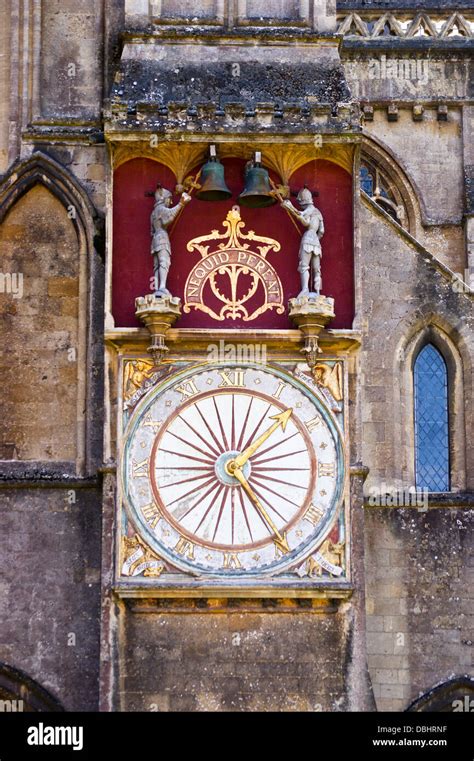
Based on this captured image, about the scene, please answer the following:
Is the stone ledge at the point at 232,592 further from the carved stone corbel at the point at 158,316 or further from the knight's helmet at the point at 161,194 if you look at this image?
the knight's helmet at the point at 161,194

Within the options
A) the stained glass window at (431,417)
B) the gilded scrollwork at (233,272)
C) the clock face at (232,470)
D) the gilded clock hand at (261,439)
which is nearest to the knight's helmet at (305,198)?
the gilded scrollwork at (233,272)

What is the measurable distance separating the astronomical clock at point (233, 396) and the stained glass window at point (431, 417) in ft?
7.29

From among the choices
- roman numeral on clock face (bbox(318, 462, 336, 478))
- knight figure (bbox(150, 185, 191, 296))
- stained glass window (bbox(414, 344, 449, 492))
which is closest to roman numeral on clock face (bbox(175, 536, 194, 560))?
roman numeral on clock face (bbox(318, 462, 336, 478))

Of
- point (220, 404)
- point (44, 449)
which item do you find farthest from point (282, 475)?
point (44, 449)

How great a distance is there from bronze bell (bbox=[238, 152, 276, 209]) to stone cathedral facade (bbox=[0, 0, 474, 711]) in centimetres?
4

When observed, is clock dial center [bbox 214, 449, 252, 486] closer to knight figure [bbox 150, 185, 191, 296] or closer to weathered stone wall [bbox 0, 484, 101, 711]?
weathered stone wall [bbox 0, 484, 101, 711]

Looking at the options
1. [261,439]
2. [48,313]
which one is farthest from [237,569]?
[48,313]

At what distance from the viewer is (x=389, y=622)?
3178 cm

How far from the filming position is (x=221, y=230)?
3123 centimetres

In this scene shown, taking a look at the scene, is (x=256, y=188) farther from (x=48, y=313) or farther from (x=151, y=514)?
(x=151, y=514)

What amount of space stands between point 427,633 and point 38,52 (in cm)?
847

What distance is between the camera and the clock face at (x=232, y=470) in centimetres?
3017

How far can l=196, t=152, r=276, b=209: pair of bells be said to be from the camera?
101 ft

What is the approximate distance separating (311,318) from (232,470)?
195 cm
